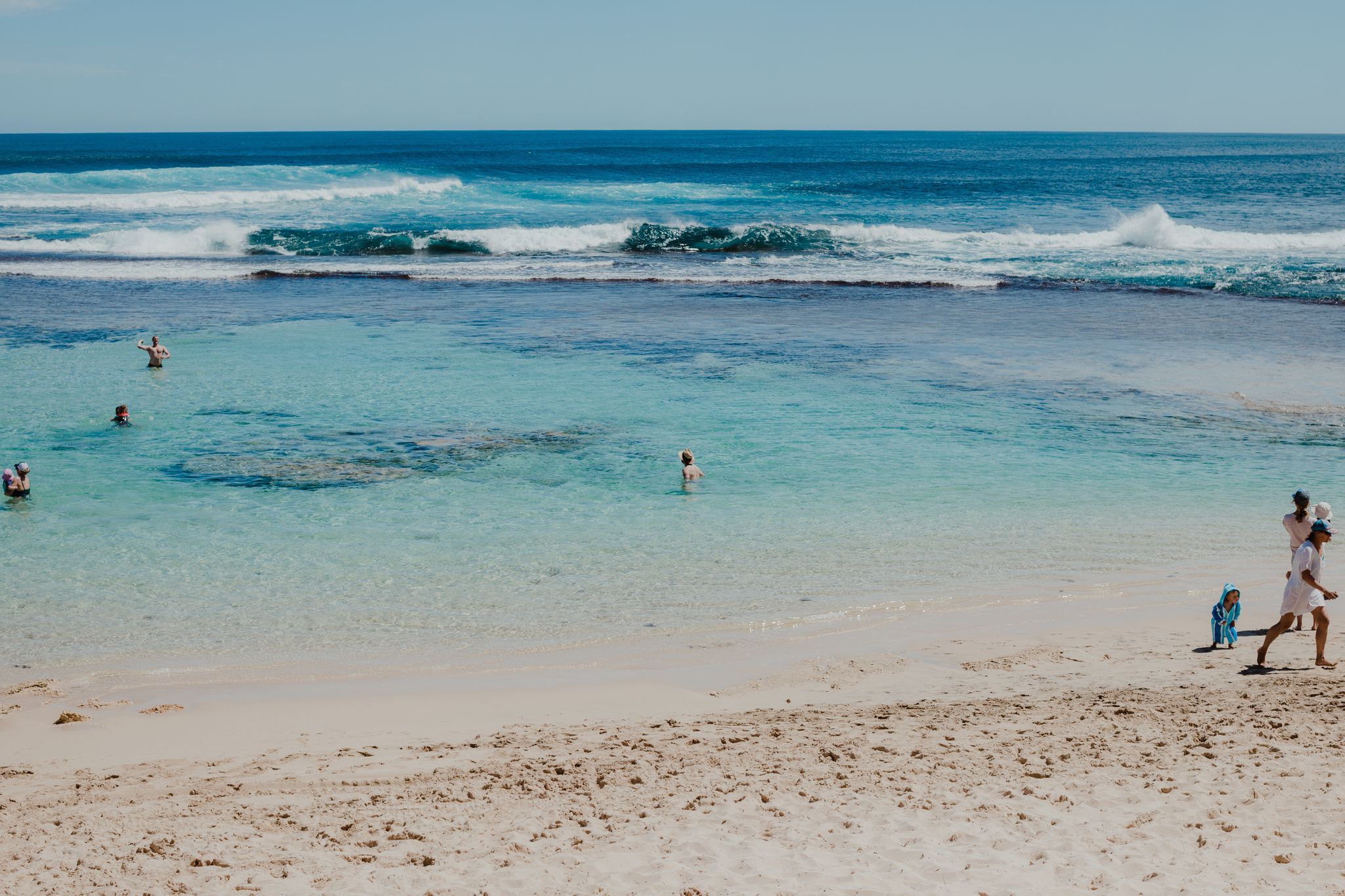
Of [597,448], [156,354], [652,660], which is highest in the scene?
[156,354]

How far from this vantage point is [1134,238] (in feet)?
135

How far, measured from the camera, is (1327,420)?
16.4 metres

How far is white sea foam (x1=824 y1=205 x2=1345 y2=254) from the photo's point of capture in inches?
1555

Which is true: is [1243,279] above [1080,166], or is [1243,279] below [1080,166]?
below

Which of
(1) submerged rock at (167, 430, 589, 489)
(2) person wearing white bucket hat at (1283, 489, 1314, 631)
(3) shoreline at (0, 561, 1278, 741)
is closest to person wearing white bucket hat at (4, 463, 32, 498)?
(1) submerged rock at (167, 430, 589, 489)

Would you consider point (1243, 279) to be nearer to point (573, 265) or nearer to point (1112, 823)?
point (573, 265)

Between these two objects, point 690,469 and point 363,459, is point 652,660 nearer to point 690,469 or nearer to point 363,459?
point 690,469

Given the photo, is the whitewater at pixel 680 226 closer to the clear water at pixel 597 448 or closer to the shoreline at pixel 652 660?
the clear water at pixel 597 448

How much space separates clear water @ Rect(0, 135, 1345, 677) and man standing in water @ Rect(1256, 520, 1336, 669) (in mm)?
2247

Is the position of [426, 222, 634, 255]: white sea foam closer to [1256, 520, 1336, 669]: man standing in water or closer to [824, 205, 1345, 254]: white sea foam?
[824, 205, 1345, 254]: white sea foam

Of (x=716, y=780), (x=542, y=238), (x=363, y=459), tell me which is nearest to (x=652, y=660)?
(x=716, y=780)

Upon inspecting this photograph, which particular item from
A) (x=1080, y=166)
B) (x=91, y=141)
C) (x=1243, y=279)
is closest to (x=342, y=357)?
(x=1243, y=279)

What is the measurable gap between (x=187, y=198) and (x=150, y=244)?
16264mm

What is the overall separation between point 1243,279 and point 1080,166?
6793 cm
